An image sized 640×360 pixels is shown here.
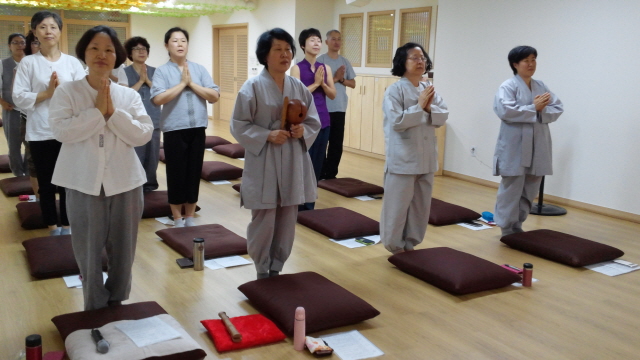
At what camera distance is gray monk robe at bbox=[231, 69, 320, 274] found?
2955 mm

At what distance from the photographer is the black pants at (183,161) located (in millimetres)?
4129

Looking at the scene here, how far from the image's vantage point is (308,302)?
2797 millimetres

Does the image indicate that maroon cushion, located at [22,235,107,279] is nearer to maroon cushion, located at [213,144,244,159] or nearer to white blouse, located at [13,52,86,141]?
white blouse, located at [13,52,86,141]

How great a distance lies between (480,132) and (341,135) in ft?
5.03

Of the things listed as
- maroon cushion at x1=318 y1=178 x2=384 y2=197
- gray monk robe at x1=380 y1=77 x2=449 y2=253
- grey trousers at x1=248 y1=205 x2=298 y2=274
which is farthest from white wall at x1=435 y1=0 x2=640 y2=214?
grey trousers at x1=248 y1=205 x2=298 y2=274

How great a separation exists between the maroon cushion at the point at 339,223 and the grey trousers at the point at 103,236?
1.87 metres

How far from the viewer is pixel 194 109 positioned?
408cm

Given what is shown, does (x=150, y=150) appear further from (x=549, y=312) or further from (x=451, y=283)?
(x=549, y=312)

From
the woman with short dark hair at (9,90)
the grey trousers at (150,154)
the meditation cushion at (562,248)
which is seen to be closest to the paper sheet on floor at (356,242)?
the meditation cushion at (562,248)

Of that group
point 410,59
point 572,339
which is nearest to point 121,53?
point 410,59

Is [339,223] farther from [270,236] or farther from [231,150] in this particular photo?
[231,150]

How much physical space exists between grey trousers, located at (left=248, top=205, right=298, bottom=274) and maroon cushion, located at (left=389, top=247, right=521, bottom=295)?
2.61ft

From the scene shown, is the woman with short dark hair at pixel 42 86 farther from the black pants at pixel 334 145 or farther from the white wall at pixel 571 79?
the white wall at pixel 571 79

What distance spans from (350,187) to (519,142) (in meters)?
2.02
